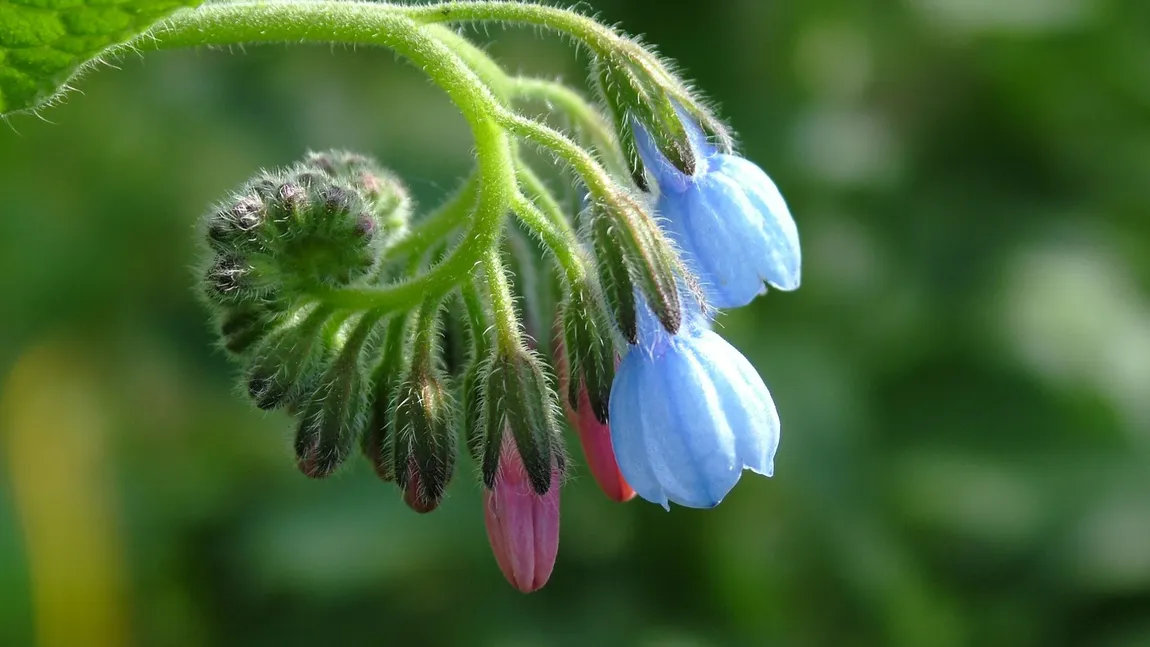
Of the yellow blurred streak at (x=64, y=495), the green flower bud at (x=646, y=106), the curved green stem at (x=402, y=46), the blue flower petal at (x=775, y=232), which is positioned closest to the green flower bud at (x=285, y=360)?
the curved green stem at (x=402, y=46)

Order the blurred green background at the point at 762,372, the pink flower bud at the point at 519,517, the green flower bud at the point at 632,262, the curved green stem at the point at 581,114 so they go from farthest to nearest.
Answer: the blurred green background at the point at 762,372
the curved green stem at the point at 581,114
the pink flower bud at the point at 519,517
the green flower bud at the point at 632,262

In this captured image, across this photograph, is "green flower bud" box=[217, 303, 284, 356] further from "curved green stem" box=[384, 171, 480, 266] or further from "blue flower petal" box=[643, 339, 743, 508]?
"blue flower petal" box=[643, 339, 743, 508]

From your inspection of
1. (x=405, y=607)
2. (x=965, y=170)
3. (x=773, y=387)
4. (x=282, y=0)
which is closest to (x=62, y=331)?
(x=405, y=607)

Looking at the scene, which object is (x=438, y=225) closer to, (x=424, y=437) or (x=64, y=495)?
(x=424, y=437)

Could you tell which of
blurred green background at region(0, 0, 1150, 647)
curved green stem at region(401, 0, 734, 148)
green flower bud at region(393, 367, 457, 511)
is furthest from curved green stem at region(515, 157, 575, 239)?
blurred green background at region(0, 0, 1150, 647)

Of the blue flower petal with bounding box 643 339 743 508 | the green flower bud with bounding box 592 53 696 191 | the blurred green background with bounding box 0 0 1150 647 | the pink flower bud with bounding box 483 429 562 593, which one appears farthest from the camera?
the blurred green background with bounding box 0 0 1150 647

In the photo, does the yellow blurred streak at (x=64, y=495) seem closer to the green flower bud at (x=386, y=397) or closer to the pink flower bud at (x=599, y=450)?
the green flower bud at (x=386, y=397)

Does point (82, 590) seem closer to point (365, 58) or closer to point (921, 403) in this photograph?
point (365, 58)

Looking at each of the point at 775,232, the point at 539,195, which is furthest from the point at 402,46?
the point at 775,232
